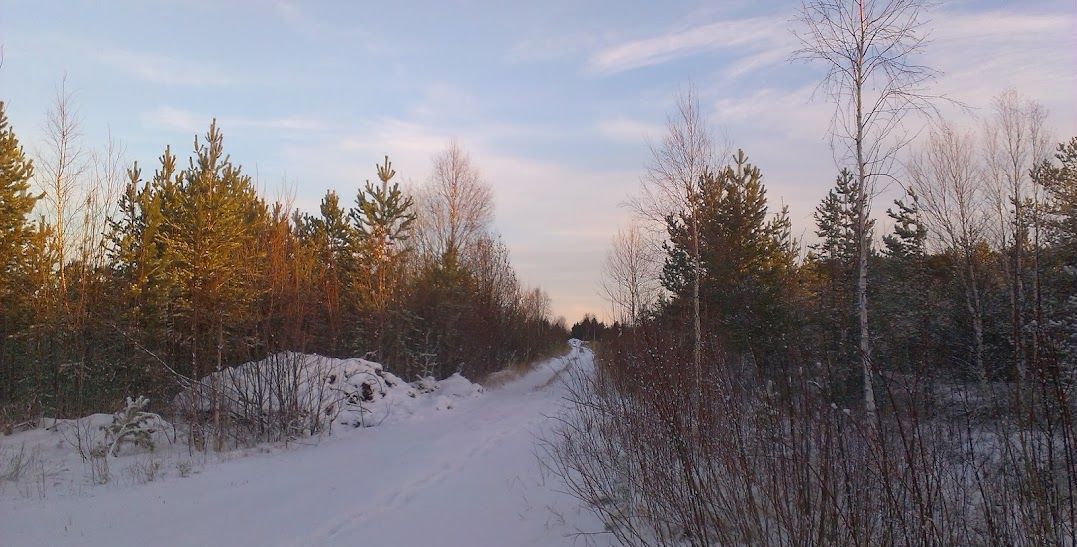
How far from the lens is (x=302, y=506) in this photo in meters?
6.59

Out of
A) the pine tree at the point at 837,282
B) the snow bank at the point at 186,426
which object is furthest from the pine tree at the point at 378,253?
the pine tree at the point at 837,282

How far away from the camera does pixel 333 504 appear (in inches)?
262

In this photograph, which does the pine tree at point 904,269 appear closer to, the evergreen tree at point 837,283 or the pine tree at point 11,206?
the evergreen tree at point 837,283

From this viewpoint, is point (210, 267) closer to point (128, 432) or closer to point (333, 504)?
point (128, 432)

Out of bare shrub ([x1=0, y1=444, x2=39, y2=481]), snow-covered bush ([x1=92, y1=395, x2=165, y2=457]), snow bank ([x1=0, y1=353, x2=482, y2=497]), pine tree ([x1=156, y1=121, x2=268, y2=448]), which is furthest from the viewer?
pine tree ([x1=156, y1=121, x2=268, y2=448])

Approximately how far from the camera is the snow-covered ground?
558 centimetres

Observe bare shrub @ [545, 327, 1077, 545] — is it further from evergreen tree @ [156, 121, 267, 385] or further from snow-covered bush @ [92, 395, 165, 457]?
evergreen tree @ [156, 121, 267, 385]

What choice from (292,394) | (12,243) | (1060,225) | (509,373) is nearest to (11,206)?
(12,243)

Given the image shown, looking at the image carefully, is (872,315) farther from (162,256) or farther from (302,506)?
(162,256)

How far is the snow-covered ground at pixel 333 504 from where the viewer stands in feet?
18.3

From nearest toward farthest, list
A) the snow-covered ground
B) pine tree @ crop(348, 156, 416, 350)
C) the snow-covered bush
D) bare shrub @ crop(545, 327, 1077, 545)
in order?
bare shrub @ crop(545, 327, 1077, 545) < the snow-covered ground < the snow-covered bush < pine tree @ crop(348, 156, 416, 350)

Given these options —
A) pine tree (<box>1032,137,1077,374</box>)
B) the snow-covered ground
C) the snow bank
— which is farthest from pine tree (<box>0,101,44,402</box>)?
pine tree (<box>1032,137,1077,374</box>)

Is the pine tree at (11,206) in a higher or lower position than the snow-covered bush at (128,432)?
higher

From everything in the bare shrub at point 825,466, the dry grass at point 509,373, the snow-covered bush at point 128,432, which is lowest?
the dry grass at point 509,373
